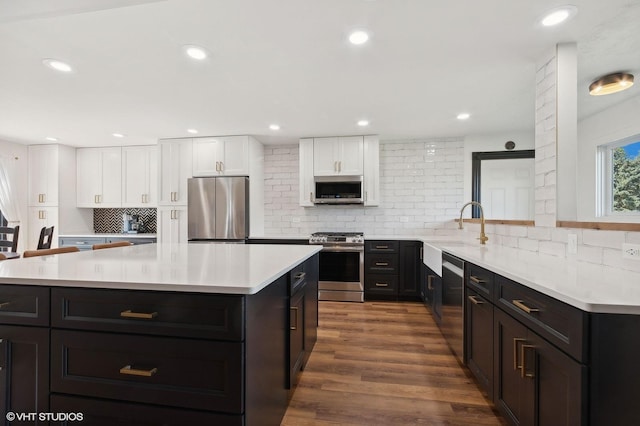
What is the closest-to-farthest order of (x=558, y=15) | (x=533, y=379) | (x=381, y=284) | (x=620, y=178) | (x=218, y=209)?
(x=533, y=379)
(x=558, y=15)
(x=620, y=178)
(x=381, y=284)
(x=218, y=209)

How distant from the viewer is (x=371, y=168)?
13.6 ft

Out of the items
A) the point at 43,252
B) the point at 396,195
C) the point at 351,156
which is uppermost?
the point at 351,156

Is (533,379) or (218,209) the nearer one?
(533,379)

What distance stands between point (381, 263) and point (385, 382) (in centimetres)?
205

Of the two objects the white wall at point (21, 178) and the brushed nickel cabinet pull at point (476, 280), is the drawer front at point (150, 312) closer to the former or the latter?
the brushed nickel cabinet pull at point (476, 280)

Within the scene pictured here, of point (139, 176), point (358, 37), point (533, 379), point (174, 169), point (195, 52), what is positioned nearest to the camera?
point (533, 379)

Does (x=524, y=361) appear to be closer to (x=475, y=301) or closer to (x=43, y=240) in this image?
(x=475, y=301)

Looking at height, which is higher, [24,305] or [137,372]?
[24,305]

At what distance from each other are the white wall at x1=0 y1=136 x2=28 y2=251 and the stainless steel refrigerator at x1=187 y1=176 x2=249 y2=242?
2961mm

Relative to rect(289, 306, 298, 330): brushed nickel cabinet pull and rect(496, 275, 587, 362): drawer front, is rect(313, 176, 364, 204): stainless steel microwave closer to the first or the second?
rect(289, 306, 298, 330): brushed nickel cabinet pull

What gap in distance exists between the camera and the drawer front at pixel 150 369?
3.41 feet

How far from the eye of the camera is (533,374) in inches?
46.4

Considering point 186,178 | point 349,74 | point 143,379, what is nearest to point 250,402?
point 143,379

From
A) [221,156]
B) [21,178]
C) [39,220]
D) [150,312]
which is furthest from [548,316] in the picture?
[21,178]
